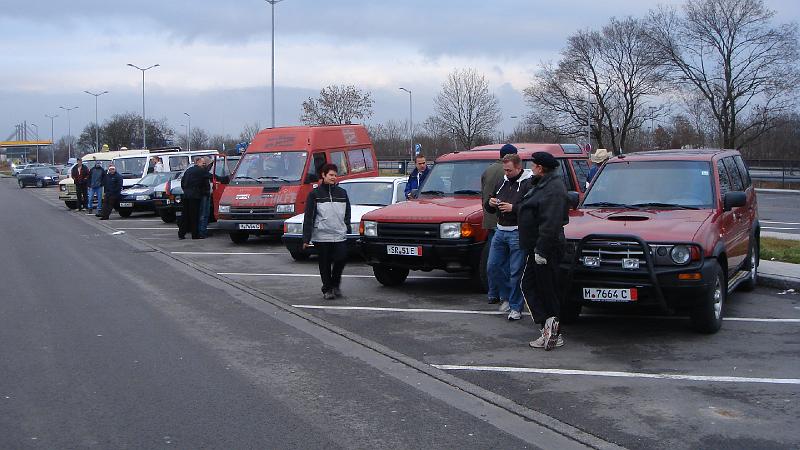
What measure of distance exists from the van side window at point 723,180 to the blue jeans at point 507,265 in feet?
8.05

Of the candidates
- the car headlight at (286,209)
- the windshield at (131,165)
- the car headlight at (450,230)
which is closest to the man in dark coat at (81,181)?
the windshield at (131,165)

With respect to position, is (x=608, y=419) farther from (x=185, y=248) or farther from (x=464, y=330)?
(x=185, y=248)

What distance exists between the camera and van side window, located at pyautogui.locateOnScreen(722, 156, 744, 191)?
1047 centimetres

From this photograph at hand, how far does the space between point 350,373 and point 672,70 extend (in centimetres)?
4850

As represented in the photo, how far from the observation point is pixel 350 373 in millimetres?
7340

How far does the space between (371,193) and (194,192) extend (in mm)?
5906

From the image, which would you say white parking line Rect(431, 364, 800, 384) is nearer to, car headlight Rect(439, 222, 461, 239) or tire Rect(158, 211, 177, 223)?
car headlight Rect(439, 222, 461, 239)

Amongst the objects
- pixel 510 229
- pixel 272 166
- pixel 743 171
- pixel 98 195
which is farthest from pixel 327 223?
pixel 98 195

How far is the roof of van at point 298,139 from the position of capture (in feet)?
62.1

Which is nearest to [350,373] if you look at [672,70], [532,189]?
[532,189]

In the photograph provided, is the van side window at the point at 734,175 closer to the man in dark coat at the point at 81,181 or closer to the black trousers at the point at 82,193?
the man in dark coat at the point at 81,181

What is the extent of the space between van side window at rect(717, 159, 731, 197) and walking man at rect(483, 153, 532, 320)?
221cm

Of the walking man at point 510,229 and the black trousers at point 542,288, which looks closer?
the black trousers at point 542,288

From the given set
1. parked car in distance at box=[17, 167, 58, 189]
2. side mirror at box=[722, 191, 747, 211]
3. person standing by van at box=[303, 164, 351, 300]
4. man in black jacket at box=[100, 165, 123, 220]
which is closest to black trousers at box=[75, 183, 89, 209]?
man in black jacket at box=[100, 165, 123, 220]
